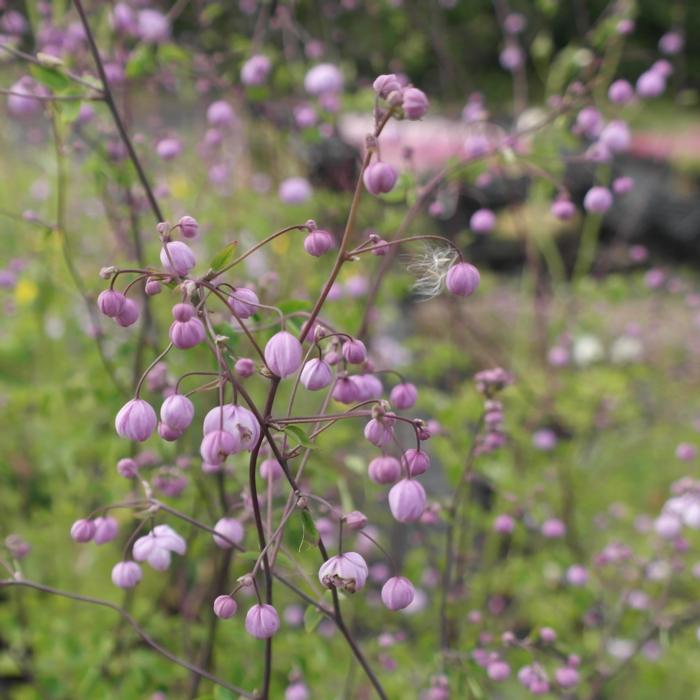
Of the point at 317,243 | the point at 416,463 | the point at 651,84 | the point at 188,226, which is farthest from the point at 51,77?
the point at 651,84

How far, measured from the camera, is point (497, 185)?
8125mm

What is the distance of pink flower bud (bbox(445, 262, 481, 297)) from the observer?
3.18 ft

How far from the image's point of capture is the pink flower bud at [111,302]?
89 cm

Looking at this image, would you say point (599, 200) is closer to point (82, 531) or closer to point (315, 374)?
point (315, 374)

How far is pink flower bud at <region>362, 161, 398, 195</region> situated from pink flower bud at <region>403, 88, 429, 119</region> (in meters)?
0.07

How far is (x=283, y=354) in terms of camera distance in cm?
87

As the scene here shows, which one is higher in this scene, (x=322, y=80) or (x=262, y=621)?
(x=322, y=80)

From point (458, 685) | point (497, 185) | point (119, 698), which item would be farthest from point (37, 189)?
point (497, 185)

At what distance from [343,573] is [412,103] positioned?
52 centimetres

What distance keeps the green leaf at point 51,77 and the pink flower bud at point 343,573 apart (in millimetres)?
896

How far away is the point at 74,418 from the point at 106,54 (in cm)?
119

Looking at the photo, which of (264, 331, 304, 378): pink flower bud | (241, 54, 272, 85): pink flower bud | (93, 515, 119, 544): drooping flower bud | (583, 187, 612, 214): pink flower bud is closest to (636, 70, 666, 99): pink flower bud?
(583, 187, 612, 214): pink flower bud

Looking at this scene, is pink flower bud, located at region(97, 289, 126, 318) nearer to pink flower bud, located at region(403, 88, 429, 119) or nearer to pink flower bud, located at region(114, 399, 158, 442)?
pink flower bud, located at region(114, 399, 158, 442)

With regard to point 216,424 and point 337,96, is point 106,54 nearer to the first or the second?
point 337,96
